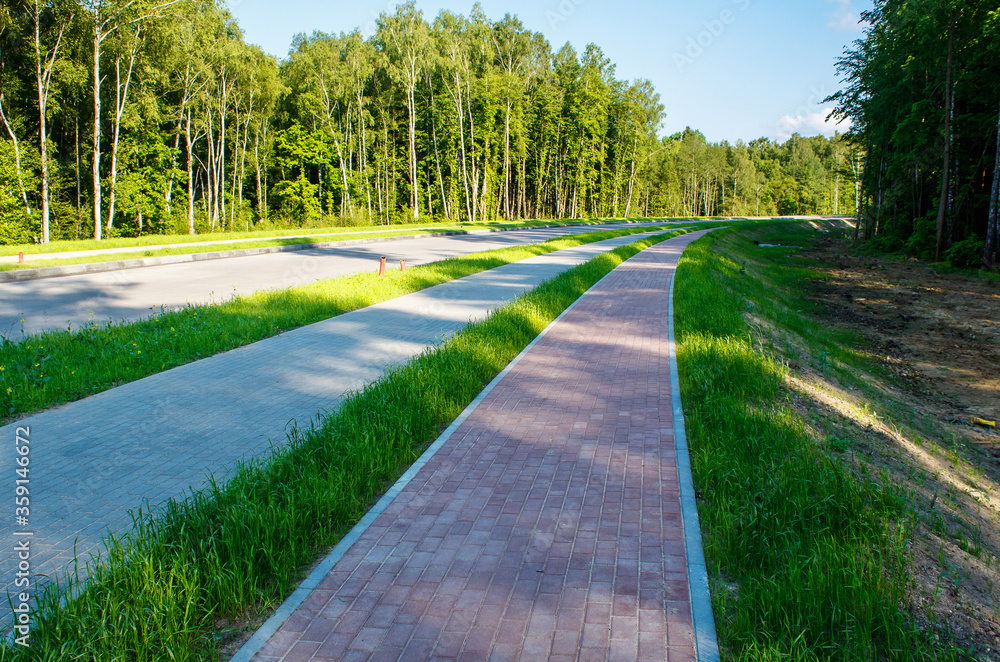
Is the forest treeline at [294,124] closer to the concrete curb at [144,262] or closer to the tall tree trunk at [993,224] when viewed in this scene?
the concrete curb at [144,262]

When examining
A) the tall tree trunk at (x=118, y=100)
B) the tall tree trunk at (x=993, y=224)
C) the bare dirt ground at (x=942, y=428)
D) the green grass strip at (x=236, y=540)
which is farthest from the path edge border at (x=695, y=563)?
the tall tree trunk at (x=118, y=100)

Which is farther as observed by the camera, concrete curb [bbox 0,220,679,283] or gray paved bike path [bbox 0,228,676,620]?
concrete curb [bbox 0,220,679,283]

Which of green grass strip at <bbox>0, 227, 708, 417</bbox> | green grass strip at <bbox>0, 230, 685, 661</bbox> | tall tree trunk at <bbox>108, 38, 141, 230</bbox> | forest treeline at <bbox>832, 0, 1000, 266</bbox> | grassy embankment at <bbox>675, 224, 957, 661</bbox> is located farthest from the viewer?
tall tree trunk at <bbox>108, 38, 141, 230</bbox>

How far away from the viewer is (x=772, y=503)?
403cm

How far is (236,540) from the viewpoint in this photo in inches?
134

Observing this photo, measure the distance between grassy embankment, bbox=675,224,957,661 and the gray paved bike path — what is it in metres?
3.59

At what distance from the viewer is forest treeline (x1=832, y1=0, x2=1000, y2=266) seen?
73.8ft

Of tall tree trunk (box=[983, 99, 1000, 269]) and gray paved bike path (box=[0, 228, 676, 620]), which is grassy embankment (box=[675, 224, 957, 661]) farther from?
Answer: tall tree trunk (box=[983, 99, 1000, 269])

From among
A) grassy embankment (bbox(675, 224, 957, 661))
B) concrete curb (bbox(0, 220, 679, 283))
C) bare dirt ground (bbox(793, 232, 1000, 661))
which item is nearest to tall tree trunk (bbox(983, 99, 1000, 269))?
bare dirt ground (bbox(793, 232, 1000, 661))

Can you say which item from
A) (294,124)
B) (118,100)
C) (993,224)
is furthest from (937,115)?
(294,124)

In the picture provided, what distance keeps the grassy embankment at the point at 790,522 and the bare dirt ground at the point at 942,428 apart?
200 mm

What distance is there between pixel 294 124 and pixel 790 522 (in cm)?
5358

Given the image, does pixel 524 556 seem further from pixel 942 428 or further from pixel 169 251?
pixel 169 251

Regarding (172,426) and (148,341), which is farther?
(148,341)
